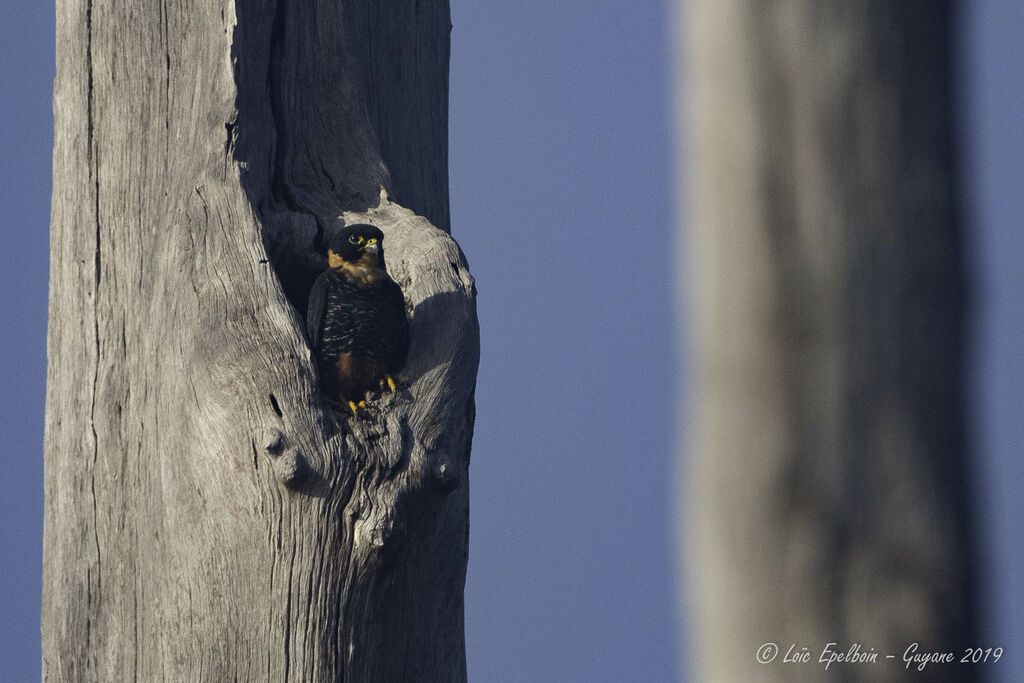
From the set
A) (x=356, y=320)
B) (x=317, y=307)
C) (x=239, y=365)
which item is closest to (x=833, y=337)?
(x=239, y=365)

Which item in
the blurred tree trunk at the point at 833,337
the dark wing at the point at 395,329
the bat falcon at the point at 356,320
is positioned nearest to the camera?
the blurred tree trunk at the point at 833,337

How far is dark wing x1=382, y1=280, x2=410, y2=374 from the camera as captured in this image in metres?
2.44

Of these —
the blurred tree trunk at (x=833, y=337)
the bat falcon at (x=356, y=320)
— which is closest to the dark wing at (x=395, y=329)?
the bat falcon at (x=356, y=320)

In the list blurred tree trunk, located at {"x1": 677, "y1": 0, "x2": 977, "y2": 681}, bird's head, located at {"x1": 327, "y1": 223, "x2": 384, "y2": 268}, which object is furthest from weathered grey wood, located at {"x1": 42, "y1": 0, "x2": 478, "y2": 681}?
blurred tree trunk, located at {"x1": 677, "y1": 0, "x2": 977, "y2": 681}

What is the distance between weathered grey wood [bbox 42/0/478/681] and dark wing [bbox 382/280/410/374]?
7 centimetres

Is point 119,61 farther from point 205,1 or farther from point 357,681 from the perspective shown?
point 357,681

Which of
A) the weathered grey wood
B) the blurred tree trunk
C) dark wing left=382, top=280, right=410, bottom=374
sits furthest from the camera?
dark wing left=382, top=280, right=410, bottom=374

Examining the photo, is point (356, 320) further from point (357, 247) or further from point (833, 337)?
point (833, 337)

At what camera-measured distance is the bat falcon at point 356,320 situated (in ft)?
7.62

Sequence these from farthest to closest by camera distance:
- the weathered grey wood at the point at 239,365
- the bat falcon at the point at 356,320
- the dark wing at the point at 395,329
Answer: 1. the dark wing at the point at 395,329
2. the bat falcon at the point at 356,320
3. the weathered grey wood at the point at 239,365

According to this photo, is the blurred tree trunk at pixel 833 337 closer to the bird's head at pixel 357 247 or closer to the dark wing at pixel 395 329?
the dark wing at pixel 395 329

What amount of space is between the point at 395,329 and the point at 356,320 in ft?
0.37

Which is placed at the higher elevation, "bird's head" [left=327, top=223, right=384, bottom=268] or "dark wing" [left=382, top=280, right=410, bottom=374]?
"bird's head" [left=327, top=223, right=384, bottom=268]

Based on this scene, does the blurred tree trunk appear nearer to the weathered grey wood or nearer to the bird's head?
the weathered grey wood
